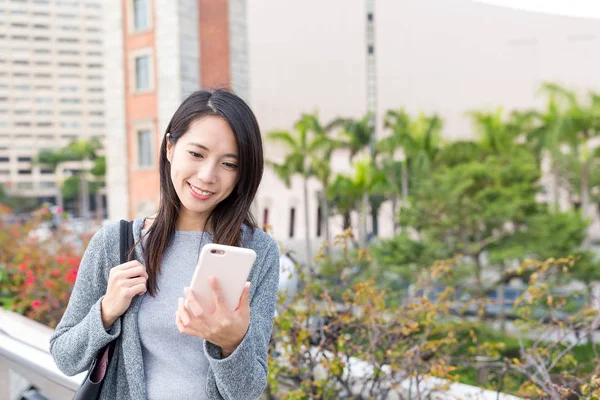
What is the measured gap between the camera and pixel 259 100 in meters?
36.5

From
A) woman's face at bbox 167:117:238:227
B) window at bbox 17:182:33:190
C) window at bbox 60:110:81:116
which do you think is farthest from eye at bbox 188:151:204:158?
window at bbox 60:110:81:116

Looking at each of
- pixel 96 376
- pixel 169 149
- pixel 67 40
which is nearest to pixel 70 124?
pixel 67 40

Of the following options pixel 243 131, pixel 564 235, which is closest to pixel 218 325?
pixel 243 131

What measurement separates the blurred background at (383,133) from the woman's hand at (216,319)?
1.59 feet

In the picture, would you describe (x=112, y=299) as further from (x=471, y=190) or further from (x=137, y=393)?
(x=471, y=190)

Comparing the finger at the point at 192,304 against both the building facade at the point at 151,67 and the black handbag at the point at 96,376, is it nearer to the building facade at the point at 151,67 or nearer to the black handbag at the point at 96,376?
the black handbag at the point at 96,376

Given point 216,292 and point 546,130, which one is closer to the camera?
point 216,292

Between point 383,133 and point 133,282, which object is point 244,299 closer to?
point 133,282

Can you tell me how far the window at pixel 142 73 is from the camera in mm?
25375

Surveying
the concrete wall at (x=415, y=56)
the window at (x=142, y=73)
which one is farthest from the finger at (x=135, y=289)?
the concrete wall at (x=415, y=56)

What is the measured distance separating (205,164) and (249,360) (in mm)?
344

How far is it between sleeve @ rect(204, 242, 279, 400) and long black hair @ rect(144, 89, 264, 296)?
0.39ft

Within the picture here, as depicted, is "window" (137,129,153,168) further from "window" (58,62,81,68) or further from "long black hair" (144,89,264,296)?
"window" (58,62,81,68)

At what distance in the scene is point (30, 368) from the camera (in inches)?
72.9
